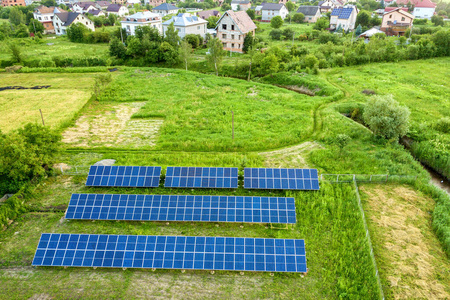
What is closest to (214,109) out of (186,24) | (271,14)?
(186,24)

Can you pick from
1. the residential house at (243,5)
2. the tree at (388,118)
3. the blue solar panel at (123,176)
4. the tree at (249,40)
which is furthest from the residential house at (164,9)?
the blue solar panel at (123,176)

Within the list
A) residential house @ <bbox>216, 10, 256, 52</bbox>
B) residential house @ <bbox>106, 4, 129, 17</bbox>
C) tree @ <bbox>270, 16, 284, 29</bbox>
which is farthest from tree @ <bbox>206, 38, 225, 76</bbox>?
residential house @ <bbox>106, 4, 129, 17</bbox>

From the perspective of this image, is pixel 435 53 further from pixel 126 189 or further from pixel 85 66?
pixel 85 66

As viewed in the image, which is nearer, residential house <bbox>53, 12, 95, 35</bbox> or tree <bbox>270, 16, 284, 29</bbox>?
tree <bbox>270, 16, 284, 29</bbox>

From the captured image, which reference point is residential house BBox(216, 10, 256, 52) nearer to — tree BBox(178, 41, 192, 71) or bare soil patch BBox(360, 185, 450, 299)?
tree BBox(178, 41, 192, 71)

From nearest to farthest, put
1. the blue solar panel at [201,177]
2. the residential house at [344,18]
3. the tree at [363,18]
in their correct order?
the blue solar panel at [201,177]
the residential house at [344,18]
the tree at [363,18]

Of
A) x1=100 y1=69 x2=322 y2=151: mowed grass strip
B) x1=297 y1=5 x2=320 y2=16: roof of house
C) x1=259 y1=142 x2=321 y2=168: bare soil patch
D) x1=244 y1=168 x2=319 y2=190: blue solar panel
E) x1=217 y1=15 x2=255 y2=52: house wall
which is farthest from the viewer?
x1=297 y1=5 x2=320 y2=16: roof of house

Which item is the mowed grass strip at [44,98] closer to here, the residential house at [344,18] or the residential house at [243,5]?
the residential house at [344,18]
